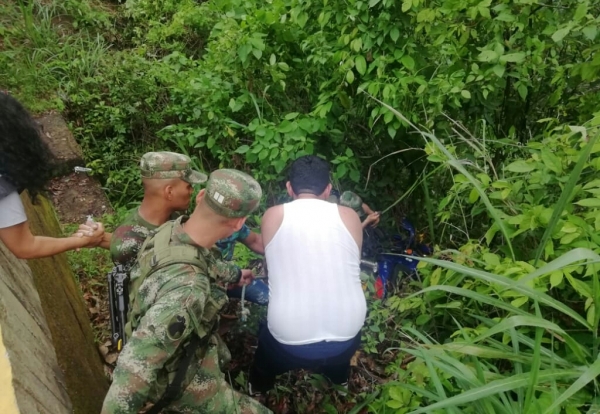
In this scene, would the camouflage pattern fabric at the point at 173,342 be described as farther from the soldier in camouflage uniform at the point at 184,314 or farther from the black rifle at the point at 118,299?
the black rifle at the point at 118,299

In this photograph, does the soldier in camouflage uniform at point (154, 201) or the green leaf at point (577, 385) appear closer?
the green leaf at point (577, 385)

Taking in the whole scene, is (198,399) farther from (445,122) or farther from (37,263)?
(445,122)

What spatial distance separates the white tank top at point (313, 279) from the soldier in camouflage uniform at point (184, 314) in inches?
13.5

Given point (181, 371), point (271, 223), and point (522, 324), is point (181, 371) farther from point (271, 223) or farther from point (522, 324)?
point (522, 324)

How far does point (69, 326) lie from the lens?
2547 mm

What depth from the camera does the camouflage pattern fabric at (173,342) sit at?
172 centimetres

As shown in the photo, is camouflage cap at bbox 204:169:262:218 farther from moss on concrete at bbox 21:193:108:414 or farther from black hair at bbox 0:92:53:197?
moss on concrete at bbox 21:193:108:414

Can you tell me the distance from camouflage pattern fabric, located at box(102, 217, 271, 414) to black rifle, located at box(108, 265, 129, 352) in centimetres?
47

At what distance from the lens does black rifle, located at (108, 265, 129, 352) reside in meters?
2.49

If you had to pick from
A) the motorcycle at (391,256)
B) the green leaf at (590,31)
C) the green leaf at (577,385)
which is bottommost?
the motorcycle at (391,256)

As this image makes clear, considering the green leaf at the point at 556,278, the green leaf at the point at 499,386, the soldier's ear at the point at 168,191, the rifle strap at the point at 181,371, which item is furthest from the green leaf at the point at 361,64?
the green leaf at the point at 499,386

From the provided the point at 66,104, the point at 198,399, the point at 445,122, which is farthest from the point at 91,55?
A: the point at 198,399

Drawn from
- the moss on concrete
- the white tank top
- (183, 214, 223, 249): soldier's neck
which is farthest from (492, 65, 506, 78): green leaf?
the moss on concrete

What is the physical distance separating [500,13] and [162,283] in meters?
2.01
